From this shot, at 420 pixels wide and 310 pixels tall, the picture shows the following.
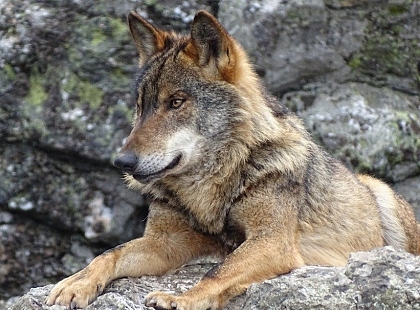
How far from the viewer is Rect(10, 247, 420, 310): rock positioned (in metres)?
4.66

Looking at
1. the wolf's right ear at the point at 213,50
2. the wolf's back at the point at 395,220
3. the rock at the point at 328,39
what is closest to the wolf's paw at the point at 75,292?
the wolf's right ear at the point at 213,50

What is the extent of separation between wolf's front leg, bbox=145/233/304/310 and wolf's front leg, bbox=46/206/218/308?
0.67m

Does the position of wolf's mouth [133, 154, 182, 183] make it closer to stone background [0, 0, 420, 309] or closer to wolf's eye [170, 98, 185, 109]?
wolf's eye [170, 98, 185, 109]

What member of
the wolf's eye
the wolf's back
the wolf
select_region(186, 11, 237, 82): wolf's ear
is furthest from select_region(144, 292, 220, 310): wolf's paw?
the wolf's back

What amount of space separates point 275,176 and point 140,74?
1434mm

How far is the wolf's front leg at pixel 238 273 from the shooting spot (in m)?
5.21

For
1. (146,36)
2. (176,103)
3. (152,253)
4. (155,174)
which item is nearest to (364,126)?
(146,36)

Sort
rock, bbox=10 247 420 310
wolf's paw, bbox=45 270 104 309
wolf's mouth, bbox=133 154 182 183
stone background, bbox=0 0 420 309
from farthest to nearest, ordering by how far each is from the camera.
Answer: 1. stone background, bbox=0 0 420 309
2. wolf's mouth, bbox=133 154 182 183
3. wolf's paw, bbox=45 270 104 309
4. rock, bbox=10 247 420 310

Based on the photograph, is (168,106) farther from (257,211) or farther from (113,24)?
(113,24)

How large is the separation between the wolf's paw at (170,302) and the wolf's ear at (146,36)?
240 centimetres

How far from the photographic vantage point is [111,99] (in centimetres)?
935

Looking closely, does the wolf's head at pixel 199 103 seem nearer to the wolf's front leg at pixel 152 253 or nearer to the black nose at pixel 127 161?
the black nose at pixel 127 161

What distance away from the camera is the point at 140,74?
655 cm

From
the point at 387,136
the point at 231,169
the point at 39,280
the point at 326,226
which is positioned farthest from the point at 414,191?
the point at 39,280
